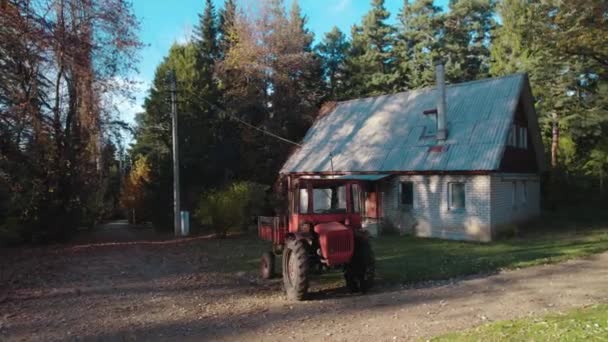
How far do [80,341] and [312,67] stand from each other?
102 feet

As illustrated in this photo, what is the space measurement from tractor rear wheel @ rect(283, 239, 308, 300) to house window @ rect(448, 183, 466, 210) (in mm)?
11928

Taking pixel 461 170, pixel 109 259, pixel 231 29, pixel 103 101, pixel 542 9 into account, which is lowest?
pixel 109 259

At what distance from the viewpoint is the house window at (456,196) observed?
19.5 m

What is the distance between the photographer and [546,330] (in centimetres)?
579

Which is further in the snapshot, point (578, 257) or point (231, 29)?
point (231, 29)

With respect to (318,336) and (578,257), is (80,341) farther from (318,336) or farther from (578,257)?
(578,257)

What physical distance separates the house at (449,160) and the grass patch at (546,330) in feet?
40.2

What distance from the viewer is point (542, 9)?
24.7 meters

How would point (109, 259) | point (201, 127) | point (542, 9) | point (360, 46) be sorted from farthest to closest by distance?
point (360, 46)
point (201, 127)
point (542, 9)
point (109, 259)

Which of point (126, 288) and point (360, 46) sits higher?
point (360, 46)

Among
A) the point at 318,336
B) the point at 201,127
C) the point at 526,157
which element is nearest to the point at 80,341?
the point at 318,336

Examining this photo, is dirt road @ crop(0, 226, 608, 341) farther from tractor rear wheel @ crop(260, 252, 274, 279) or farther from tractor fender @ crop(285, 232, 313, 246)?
tractor fender @ crop(285, 232, 313, 246)

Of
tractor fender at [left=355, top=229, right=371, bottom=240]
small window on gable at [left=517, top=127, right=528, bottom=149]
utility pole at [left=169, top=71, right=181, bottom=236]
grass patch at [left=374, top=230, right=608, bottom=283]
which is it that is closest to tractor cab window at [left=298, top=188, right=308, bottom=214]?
tractor fender at [left=355, top=229, right=371, bottom=240]

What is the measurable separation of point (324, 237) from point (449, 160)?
39.9 feet
